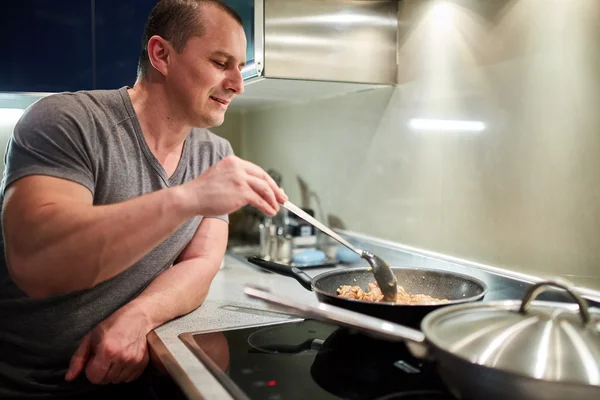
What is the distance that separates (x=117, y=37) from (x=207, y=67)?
0.95 metres

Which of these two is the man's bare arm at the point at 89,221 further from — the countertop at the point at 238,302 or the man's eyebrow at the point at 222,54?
the man's eyebrow at the point at 222,54

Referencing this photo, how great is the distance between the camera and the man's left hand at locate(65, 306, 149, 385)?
0.99 metres

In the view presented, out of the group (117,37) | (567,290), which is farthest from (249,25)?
(567,290)

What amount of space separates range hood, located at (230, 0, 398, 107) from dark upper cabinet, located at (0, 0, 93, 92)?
2.08 feet

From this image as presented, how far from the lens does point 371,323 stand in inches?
28.5

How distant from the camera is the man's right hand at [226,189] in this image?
35.3 inches

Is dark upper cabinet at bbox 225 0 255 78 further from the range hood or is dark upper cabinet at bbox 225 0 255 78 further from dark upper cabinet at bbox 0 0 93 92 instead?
dark upper cabinet at bbox 0 0 93 92

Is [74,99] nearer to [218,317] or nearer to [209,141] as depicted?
[209,141]

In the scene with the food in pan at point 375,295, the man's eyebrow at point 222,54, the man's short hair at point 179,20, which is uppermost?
the man's short hair at point 179,20

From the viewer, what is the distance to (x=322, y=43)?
4.91 feet

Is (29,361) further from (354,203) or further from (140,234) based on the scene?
(354,203)

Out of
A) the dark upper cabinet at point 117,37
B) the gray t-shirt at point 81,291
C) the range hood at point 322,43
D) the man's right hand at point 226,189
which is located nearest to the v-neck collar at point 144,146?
the gray t-shirt at point 81,291

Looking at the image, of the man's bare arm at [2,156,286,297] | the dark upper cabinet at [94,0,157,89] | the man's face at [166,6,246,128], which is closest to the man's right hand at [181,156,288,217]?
the man's bare arm at [2,156,286,297]

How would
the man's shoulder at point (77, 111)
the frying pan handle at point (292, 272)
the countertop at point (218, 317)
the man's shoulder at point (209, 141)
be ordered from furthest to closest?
the man's shoulder at point (209, 141) < the frying pan handle at point (292, 272) < the man's shoulder at point (77, 111) < the countertop at point (218, 317)
